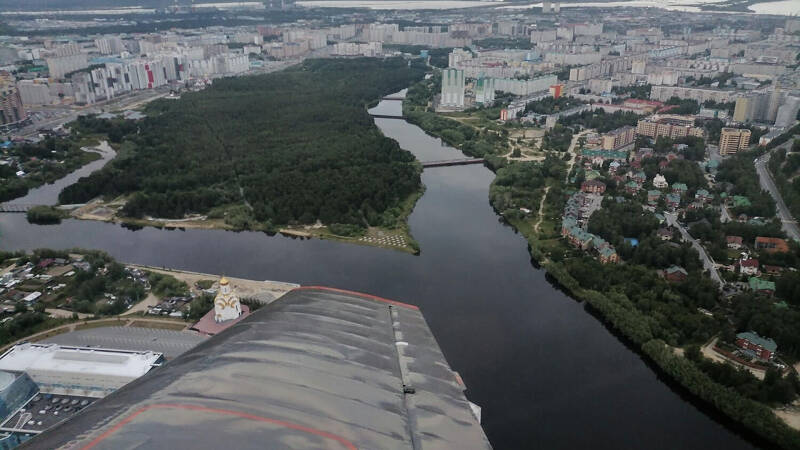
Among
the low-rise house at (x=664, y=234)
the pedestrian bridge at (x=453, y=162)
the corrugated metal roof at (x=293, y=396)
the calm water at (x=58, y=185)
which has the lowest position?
the calm water at (x=58, y=185)

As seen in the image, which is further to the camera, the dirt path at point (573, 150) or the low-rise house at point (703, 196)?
the dirt path at point (573, 150)

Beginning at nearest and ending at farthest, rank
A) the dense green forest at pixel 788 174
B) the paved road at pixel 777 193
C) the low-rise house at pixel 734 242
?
1. the low-rise house at pixel 734 242
2. the paved road at pixel 777 193
3. the dense green forest at pixel 788 174

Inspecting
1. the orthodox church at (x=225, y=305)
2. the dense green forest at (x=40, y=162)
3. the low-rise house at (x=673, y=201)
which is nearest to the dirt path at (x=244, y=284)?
the orthodox church at (x=225, y=305)

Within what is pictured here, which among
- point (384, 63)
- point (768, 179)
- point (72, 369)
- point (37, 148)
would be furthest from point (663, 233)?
point (384, 63)

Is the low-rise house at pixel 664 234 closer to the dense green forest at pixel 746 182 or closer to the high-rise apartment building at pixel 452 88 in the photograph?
the dense green forest at pixel 746 182

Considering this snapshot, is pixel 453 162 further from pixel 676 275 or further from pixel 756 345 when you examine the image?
pixel 756 345

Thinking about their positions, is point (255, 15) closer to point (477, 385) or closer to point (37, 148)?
point (37, 148)

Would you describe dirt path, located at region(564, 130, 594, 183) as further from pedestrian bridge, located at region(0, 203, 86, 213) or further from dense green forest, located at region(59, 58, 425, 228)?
pedestrian bridge, located at region(0, 203, 86, 213)
